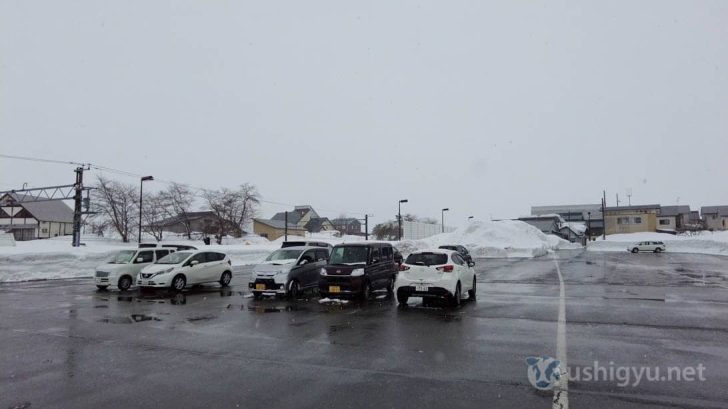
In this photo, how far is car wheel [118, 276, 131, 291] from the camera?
700 inches

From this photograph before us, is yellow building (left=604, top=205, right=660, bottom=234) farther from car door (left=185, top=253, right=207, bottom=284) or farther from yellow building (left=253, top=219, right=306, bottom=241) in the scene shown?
car door (left=185, top=253, right=207, bottom=284)

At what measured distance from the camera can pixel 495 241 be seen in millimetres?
52125

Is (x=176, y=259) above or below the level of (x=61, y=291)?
above

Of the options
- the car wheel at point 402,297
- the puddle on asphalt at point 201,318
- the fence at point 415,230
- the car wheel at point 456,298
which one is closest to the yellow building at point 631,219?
the fence at point 415,230

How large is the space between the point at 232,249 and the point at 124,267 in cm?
2009

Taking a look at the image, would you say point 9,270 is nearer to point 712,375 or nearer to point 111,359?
point 111,359

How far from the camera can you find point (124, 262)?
60.5 ft

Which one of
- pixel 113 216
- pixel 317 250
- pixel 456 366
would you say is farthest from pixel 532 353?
pixel 113 216

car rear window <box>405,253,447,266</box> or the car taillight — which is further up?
car rear window <box>405,253,447,266</box>

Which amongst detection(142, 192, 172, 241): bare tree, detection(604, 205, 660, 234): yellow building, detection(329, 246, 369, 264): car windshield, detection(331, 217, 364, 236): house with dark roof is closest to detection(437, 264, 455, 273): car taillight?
detection(329, 246, 369, 264): car windshield

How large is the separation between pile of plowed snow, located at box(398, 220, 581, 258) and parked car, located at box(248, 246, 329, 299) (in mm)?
33375

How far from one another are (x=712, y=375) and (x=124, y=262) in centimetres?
1933

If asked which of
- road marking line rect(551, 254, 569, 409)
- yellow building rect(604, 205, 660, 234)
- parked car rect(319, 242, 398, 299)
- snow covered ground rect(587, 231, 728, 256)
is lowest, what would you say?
A: snow covered ground rect(587, 231, 728, 256)

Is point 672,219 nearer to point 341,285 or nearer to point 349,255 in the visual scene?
point 349,255
